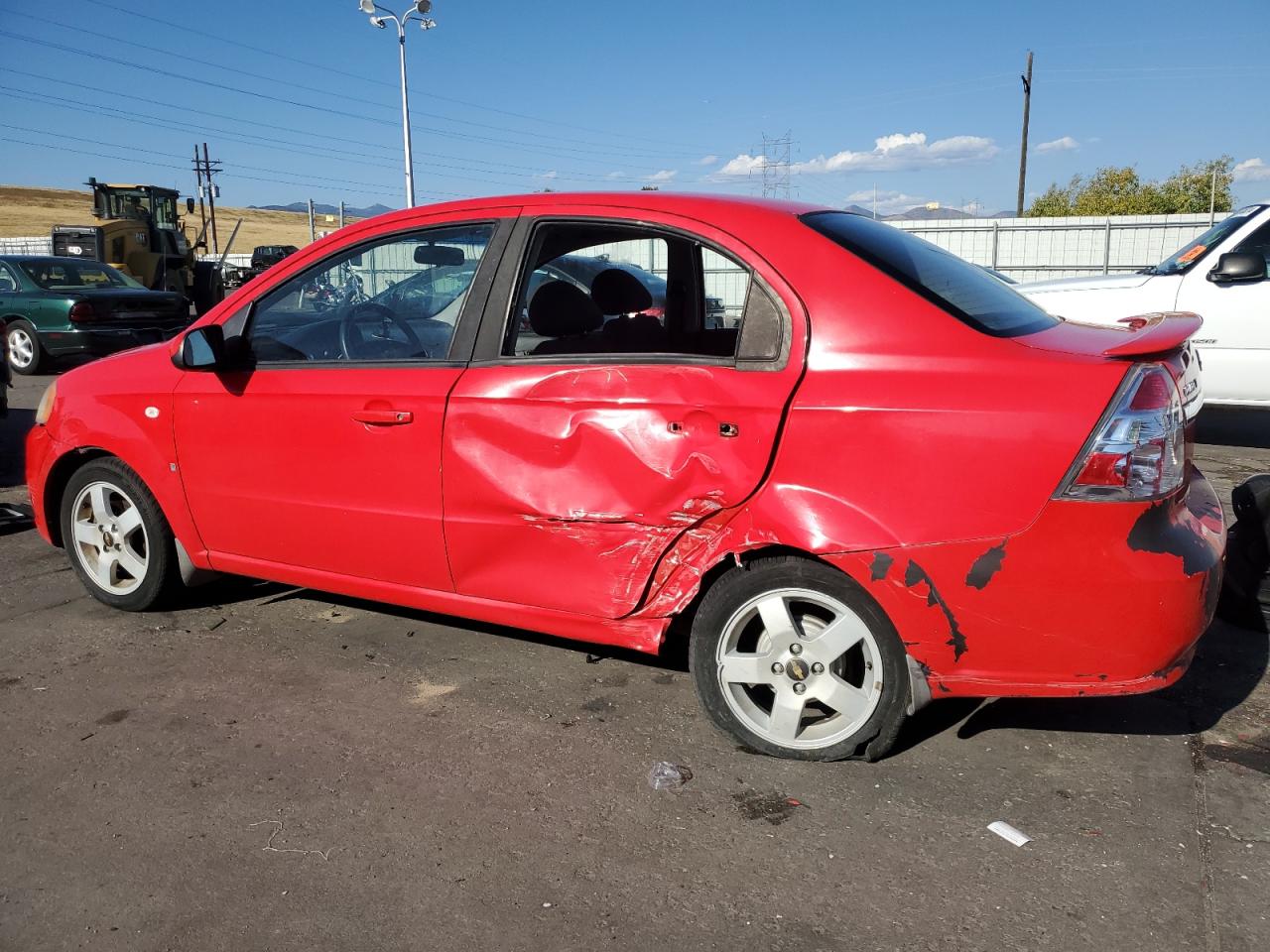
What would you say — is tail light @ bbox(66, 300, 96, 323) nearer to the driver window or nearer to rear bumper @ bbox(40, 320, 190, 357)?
rear bumper @ bbox(40, 320, 190, 357)

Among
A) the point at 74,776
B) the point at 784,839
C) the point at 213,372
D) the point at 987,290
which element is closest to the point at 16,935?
the point at 74,776

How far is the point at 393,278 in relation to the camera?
153 inches

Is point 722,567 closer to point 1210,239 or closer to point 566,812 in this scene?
point 566,812

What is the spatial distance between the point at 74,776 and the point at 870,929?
2.34 meters

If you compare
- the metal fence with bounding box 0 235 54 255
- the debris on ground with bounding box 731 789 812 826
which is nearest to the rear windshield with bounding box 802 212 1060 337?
the debris on ground with bounding box 731 789 812 826

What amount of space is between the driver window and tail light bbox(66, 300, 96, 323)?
11116 millimetres

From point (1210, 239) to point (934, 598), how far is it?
250 inches

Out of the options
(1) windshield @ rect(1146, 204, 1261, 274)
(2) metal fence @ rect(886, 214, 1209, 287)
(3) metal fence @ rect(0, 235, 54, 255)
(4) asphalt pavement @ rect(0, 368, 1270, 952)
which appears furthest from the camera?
(3) metal fence @ rect(0, 235, 54, 255)

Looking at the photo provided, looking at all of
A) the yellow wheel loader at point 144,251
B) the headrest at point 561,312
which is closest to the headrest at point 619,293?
the headrest at point 561,312

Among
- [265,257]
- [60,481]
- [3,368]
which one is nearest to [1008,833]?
[60,481]

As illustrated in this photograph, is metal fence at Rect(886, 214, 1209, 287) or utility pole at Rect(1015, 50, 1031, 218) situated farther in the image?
utility pole at Rect(1015, 50, 1031, 218)

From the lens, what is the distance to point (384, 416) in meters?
3.51

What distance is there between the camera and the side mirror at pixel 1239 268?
275 inches

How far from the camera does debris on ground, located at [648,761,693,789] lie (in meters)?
2.96
